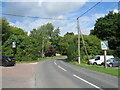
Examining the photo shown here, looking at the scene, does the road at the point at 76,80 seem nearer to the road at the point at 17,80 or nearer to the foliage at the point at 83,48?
the road at the point at 17,80

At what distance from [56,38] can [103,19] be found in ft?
153

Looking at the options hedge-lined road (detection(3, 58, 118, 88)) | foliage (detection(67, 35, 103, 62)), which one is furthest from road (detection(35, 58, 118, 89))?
foliage (detection(67, 35, 103, 62))

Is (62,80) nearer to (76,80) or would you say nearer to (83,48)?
(76,80)

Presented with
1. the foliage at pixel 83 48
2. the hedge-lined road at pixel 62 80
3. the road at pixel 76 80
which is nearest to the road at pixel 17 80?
the hedge-lined road at pixel 62 80

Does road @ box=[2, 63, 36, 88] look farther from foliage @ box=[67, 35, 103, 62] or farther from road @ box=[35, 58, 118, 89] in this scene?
foliage @ box=[67, 35, 103, 62]

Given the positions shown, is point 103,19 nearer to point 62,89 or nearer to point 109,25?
point 109,25

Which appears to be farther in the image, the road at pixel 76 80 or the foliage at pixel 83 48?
Answer: the foliage at pixel 83 48

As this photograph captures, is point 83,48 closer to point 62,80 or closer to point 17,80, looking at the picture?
point 62,80

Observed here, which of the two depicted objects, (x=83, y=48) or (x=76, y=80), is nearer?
(x=76, y=80)

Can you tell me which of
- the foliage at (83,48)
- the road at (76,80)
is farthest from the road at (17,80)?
the foliage at (83,48)

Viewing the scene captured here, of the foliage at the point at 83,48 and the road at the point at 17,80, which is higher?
the foliage at the point at 83,48

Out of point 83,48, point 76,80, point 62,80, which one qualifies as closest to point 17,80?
point 62,80

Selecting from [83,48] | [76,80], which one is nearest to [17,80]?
[76,80]

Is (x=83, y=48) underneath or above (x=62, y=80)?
above
